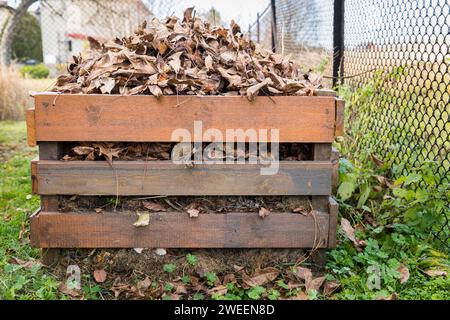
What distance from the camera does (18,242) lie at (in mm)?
3066

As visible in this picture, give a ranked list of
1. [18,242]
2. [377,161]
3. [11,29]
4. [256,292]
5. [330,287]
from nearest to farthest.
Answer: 1. [256,292]
2. [330,287]
3. [18,242]
4. [377,161]
5. [11,29]

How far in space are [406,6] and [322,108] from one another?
1.27 metres

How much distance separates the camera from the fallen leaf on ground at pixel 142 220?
256 cm

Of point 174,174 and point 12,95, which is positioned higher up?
point 12,95

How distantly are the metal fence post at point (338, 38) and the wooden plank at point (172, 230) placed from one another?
2.25 metres

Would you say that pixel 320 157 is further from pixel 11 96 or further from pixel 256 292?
pixel 11 96

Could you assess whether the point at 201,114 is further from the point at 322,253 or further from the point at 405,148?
the point at 405,148

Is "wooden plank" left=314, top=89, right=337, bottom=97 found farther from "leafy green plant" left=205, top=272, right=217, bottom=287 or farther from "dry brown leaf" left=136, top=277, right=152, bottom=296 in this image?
"dry brown leaf" left=136, top=277, right=152, bottom=296

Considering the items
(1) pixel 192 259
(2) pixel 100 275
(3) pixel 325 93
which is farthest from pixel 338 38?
(2) pixel 100 275

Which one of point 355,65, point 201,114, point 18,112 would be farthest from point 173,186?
point 18,112

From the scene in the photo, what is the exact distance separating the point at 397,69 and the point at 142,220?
197 centimetres

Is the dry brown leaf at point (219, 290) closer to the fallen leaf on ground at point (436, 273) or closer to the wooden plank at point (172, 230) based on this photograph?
the wooden plank at point (172, 230)

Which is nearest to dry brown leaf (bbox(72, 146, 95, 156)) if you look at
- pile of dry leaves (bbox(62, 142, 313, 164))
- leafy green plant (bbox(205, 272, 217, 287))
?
pile of dry leaves (bbox(62, 142, 313, 164))

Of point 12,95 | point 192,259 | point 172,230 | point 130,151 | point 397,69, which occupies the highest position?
point 397,69
